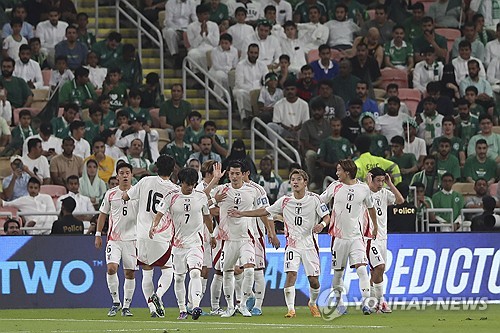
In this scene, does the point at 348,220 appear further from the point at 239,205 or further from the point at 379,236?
the point at 239,205

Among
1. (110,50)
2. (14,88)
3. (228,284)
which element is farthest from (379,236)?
(110,50)

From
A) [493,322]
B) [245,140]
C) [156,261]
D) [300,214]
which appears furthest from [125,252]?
[245,140]

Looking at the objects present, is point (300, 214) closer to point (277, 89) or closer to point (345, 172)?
point (345, 172)

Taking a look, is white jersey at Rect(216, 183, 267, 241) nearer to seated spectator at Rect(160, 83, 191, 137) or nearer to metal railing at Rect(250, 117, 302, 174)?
metal railing at Rect(250, 117, 302, 174)

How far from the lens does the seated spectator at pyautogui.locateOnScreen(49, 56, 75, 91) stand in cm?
2958

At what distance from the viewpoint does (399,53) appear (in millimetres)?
32781

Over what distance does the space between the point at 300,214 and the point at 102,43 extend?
11061mm

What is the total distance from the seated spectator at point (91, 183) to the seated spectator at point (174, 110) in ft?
9.72

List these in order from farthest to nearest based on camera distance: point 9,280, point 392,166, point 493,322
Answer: point 392,166 → point 9,280 → point 493,322

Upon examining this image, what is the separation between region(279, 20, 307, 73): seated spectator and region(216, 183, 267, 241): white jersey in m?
10.8

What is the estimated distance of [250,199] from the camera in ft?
70.6

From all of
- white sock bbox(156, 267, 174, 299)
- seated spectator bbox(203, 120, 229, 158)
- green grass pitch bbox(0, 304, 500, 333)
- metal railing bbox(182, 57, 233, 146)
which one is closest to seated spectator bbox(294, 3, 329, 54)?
metal railing bbox(182, 57, 233, 146)

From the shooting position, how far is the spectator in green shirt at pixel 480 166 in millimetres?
29219

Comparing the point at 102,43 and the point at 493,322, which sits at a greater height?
the point at 102,43
